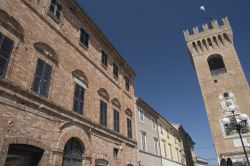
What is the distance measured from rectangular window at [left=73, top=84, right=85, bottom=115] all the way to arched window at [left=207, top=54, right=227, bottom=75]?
87.7 ft

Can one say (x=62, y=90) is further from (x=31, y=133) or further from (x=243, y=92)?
(x=243, y=92)

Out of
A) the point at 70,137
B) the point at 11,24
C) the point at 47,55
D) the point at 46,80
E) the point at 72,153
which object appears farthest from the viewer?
the point at 72,153

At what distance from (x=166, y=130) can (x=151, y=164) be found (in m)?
9.47

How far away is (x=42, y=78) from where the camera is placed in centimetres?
915

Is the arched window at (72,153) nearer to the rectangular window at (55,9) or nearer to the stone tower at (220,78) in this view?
the rectangular window at (55,9)

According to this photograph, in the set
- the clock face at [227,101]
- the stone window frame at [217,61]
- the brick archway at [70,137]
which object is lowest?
the brick archway at [70,137]

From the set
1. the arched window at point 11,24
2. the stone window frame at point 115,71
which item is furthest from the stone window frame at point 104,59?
the arched window at point 11,24

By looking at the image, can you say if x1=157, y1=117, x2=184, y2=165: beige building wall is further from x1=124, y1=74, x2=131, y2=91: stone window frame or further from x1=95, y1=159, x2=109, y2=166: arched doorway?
x1=95, y1=159, x2=109, y2=166: arched doorway

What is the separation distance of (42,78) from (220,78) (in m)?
29.0

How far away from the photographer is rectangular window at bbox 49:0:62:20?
1085 centimetres

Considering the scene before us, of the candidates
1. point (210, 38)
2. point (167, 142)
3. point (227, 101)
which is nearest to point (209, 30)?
point (210, 38)

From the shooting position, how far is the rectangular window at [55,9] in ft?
35.6

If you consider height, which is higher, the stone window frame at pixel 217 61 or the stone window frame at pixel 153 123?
the stone window frame at pixel 217 61

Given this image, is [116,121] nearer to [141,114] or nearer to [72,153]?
[72,153]
